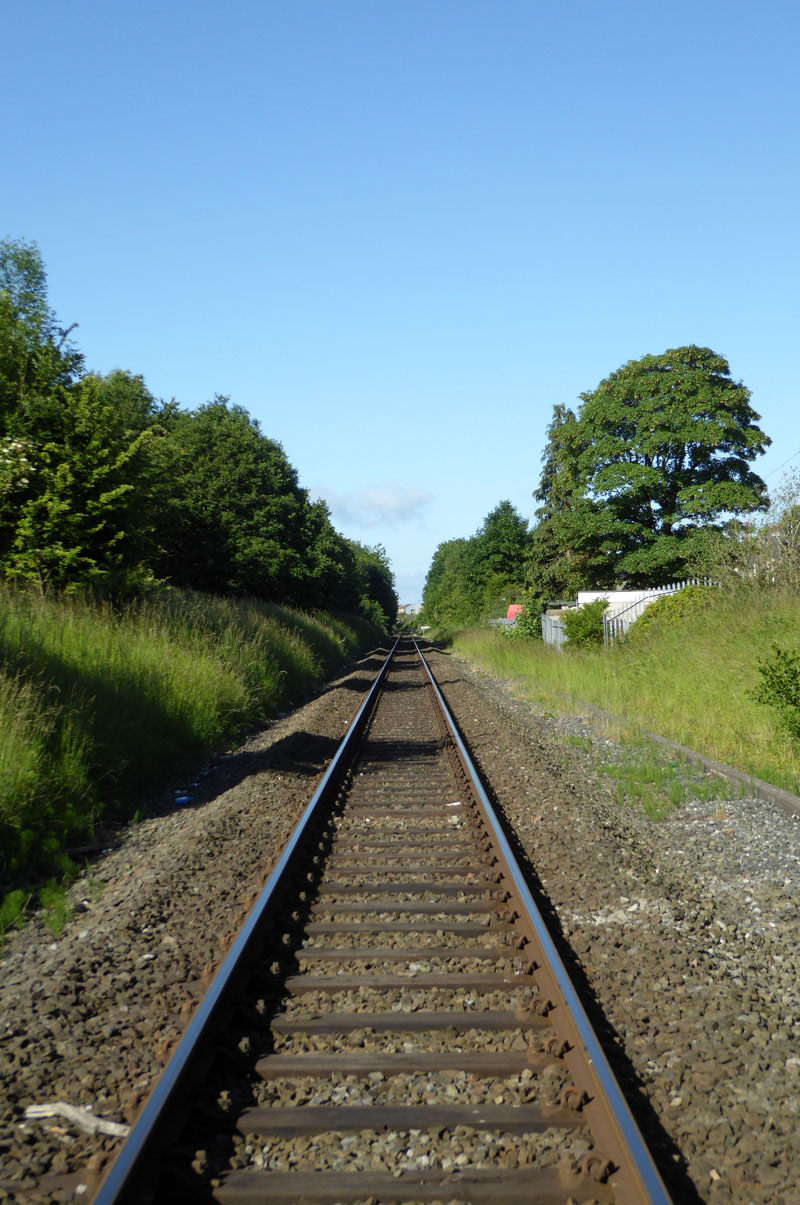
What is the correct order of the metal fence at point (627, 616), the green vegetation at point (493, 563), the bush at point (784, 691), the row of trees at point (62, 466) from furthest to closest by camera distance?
the green vegetation at point (493, 563) → the metal fence at point (627, 616) → the row of trees at point (62, 466) → the bush at point (784, 691)

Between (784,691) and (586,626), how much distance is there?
14.3 m

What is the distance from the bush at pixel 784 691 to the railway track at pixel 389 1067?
15.5 ft

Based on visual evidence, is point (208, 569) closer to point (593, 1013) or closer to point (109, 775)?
point (109, 775)

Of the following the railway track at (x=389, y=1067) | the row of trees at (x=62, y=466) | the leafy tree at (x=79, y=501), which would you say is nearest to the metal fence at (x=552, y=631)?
the row of trees at (x=62, y=466)

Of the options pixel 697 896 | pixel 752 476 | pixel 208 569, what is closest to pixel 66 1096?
pixel 697 896

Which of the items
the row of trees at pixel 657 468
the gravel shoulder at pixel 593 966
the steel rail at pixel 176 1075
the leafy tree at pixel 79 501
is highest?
the row of trees at pixel 657 468

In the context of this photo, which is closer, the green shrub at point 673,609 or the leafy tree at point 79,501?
the leafy tree at point 79,501

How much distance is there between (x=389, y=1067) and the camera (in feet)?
10.8

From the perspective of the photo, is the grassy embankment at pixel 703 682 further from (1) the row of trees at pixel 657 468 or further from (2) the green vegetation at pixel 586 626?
(1) the row of trees at pixel 657 468

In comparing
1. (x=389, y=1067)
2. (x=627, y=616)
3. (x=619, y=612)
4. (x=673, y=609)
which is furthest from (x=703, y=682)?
(x=619, y=612)

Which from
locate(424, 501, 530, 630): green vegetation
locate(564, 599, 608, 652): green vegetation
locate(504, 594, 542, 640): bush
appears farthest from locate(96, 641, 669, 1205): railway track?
locate(424, 501, 530, 630): green vegetation

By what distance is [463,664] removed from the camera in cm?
3253

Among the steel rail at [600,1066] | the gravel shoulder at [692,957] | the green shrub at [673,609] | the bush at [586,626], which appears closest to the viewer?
the steel rail at [600,1066]

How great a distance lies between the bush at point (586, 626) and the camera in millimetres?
23219
